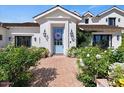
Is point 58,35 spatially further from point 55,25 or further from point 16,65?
point 16,65

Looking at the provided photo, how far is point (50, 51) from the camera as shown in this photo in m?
15.0

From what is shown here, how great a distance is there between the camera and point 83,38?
14.9m

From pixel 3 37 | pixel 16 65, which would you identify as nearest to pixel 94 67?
pixel 16 65

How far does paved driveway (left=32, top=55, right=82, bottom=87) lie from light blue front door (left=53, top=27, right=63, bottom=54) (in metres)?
3.96

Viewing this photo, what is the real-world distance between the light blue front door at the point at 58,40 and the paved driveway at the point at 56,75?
3.96 metres

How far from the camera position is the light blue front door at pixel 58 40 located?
1512 cm

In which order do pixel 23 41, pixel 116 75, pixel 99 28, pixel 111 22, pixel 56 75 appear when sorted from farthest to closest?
1. pixel 111 22
2. pixel 23 41
3. pixel 99 28
4. pixel 56 75
5. pixel 116 75

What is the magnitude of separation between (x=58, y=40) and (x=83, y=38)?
144 cm

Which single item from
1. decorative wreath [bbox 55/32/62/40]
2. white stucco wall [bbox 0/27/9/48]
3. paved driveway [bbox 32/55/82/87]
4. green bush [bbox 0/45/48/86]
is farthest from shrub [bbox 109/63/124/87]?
decorative wreath [bbox 55/32/62/40]

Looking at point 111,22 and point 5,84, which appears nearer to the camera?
point 5,84

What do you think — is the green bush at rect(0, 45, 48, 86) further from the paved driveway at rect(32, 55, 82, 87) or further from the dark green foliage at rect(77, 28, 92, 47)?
the dark green foliage at rect(77, 28, 92, 47)

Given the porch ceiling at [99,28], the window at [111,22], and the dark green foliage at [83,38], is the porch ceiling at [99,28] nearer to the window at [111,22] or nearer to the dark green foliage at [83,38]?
the dark green foliage at [83,38]
